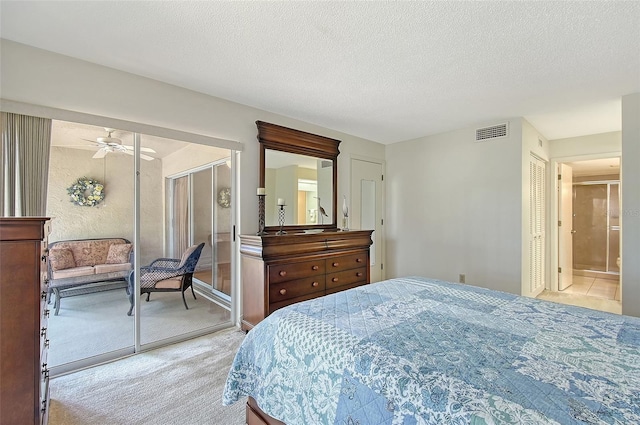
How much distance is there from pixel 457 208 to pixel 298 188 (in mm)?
2298

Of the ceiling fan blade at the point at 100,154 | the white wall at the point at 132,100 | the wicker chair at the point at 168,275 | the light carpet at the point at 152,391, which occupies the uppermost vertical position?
the white wall at the point at 132,100

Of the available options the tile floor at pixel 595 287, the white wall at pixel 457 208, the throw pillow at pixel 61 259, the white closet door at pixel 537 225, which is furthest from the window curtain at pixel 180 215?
the tile floor at pixel 595 287

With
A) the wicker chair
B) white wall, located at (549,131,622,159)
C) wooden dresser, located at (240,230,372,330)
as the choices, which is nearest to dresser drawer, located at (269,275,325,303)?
wooden dresser, located at (240,230,372,330)

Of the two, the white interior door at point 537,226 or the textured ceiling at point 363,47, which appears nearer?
the textured ceiling at point 363,47

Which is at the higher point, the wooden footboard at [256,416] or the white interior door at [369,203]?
the white interior door at [369,203]

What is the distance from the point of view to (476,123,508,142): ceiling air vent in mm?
3670

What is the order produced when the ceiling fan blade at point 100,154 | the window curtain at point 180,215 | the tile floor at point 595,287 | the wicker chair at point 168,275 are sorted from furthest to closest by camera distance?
the tile floor at point 595,287 → the window curtain at point 180,215 → the wicker chair at point 168,275 → the ceiling fan blade at point 100,154

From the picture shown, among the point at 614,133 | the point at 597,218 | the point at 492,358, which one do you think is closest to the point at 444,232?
the point at 614,133

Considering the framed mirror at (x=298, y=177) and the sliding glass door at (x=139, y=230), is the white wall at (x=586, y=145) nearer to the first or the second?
the framed mirror at (x=298, y=177)

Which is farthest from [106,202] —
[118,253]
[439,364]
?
[439,364]

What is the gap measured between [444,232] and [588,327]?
2.98 m

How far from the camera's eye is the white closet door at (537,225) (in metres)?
3.91

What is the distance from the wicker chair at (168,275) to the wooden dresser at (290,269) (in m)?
0.55

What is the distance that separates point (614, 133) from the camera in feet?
13.4
